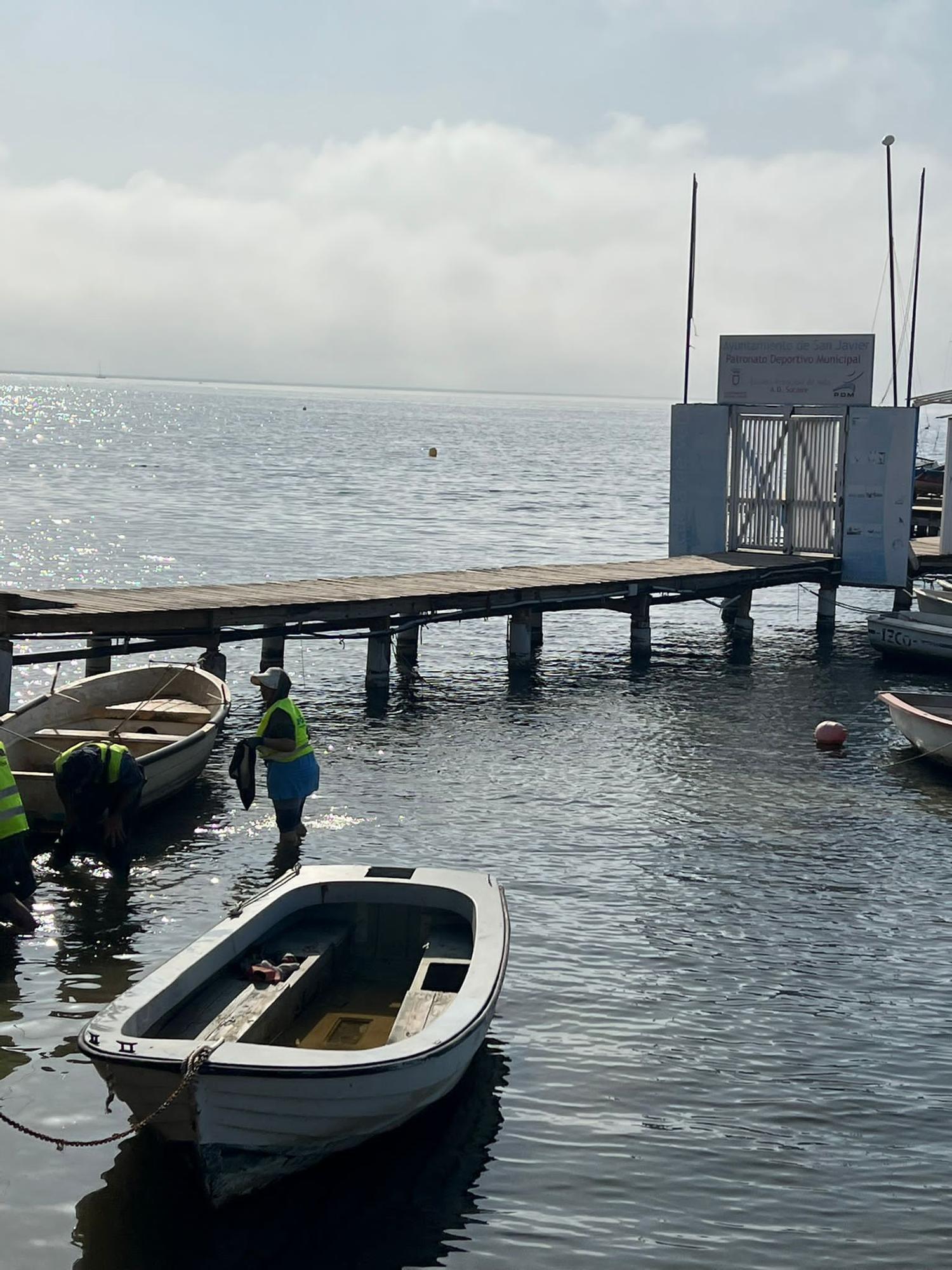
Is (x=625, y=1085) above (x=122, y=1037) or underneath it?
underneath

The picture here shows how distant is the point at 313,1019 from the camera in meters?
11.0

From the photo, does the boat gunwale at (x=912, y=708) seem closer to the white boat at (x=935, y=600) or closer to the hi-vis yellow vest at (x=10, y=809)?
the white boat at (x=935, y=600)

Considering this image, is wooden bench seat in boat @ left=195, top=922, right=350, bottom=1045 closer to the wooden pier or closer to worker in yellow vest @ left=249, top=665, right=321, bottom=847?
worker in yellow vest @ left=249, top=665, right=321, bottom=847

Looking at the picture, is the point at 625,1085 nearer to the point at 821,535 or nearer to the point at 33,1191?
the point at 33,1191

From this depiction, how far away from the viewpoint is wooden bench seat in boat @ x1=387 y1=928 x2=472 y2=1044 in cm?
1049

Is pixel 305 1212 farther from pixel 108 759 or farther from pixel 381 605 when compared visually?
pixel 381 605

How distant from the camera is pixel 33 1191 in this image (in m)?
9.56

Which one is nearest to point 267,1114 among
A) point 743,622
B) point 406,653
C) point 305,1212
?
point 305,1212

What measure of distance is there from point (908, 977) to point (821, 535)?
67.4 ft

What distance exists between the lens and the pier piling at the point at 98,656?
21875 millimetres

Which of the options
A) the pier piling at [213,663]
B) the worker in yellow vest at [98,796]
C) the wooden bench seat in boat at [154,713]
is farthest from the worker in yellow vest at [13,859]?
the pier piling at [213,663]

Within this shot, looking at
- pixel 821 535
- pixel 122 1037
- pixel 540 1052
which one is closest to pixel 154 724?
pixel 540 1052

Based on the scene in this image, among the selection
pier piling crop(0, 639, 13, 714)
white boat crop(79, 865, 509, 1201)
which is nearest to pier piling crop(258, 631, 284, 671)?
pier piling crop(0, 639, 13, 714)

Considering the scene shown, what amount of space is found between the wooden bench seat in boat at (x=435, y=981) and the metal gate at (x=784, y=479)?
2255 centimetres
